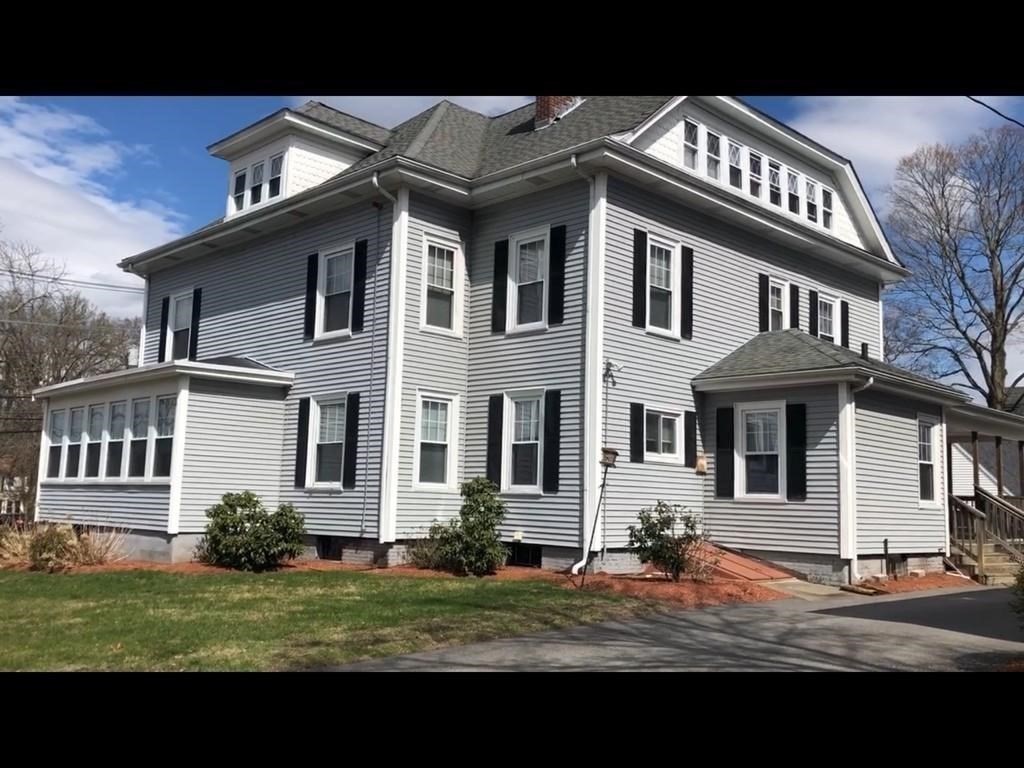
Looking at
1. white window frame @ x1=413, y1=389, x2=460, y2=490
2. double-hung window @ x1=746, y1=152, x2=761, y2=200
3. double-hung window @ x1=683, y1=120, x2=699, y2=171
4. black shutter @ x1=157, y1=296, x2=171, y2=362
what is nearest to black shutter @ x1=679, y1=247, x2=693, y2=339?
double-hung window @ x1=683, y1=120, x2=699, y2=171

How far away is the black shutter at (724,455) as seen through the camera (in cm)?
1638

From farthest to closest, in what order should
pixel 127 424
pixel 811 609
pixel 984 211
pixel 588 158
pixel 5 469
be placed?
pixel 5 469 < pixel 984 211 < pixel 127 424 < pixel 588 158 < pixel 811 609

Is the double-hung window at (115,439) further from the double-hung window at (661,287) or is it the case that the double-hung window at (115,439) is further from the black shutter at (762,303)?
the black shutter at (762,303)

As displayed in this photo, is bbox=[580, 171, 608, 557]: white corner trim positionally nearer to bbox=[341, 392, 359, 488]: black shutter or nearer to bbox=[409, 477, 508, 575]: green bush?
bbox=[409, 477, 508, 575]: green bush

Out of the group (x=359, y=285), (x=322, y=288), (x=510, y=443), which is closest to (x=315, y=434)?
(x=322, y=288)

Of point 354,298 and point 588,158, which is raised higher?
point 588,158

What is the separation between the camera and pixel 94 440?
64.7 feet

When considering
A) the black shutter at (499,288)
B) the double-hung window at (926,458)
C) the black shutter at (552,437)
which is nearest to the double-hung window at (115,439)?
the black shutter at (499,288)

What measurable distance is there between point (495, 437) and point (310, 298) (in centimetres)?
471

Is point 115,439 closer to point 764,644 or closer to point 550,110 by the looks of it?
point 550,110
